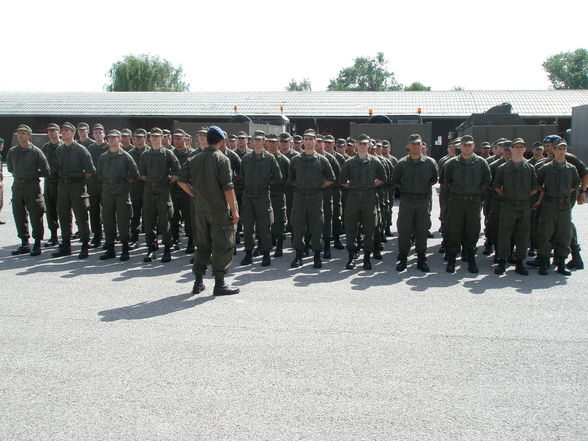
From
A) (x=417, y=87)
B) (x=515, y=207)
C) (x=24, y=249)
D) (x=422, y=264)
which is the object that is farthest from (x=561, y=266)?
(x=417, y=87)

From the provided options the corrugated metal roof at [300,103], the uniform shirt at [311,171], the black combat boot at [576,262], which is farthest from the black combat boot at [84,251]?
the corrugated metal roof at [300,103]

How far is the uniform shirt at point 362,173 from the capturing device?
25.3 ft

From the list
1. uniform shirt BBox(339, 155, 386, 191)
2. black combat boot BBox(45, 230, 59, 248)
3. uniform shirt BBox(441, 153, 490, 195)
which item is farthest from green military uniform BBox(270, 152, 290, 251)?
black combat boot BBox(45, 230, 59, 248)

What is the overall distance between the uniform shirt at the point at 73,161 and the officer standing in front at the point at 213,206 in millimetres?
3080

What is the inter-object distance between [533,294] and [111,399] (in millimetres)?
4780

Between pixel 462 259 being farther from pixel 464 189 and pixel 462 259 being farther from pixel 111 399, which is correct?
pixel 111 399

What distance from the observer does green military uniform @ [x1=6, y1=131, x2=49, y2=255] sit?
8.48m

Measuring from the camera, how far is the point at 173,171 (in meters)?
8.26

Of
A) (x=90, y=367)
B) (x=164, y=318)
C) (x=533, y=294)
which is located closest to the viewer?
(x=90, y=367)

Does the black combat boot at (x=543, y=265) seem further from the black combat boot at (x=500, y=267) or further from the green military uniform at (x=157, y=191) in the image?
the green military uniform at (x=157, y=191)

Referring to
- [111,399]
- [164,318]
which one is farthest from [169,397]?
[164,318]

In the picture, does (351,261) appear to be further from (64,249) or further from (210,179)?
(64,249)

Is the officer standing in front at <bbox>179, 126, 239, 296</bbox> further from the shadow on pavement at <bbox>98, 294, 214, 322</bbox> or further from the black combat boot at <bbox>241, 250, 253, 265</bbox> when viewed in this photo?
the black combat boot at <bbox>241, 250, 253, 265</bbox>

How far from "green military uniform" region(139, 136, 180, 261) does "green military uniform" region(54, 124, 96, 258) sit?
1.05 m
